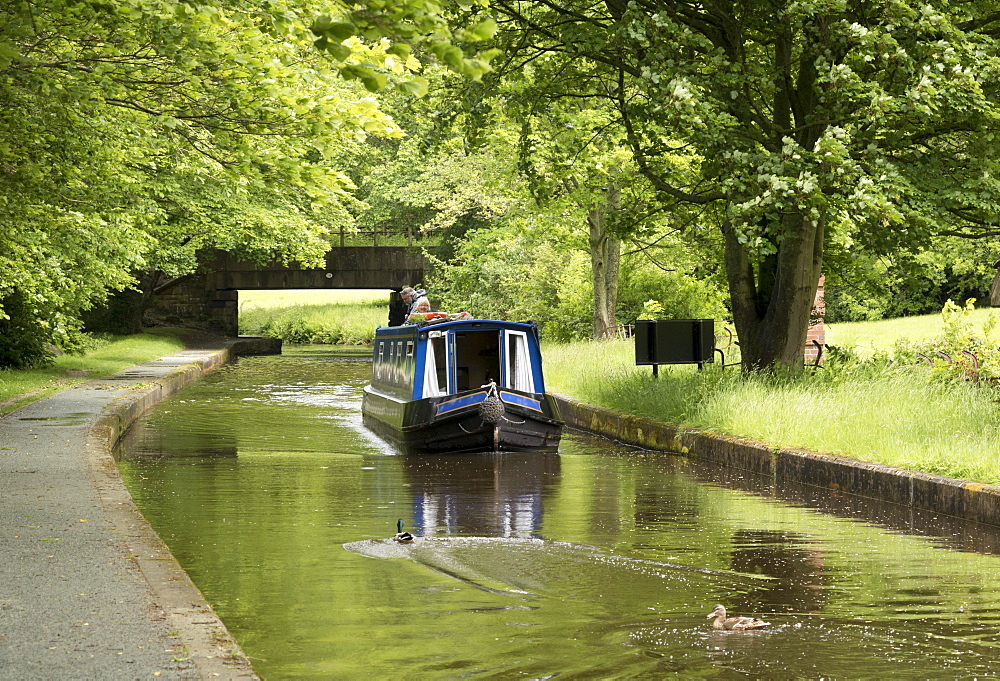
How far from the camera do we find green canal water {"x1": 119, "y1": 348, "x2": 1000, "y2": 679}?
6.59 metres

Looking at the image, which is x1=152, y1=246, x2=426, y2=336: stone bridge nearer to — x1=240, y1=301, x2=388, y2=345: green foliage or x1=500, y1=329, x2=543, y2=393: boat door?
x1=240, y1=301, x2=388, y2=345: green foliage

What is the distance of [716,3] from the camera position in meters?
16.8

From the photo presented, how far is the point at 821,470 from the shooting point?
43.2 ft

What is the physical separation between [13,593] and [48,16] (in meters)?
8.36

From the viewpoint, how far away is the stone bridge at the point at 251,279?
2228 inches

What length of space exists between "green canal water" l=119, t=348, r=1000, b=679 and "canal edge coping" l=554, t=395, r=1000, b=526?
8.7 inches

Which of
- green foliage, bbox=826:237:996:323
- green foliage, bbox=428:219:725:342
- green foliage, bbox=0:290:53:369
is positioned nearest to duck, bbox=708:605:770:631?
green foliage, bbox=428:219:725:342

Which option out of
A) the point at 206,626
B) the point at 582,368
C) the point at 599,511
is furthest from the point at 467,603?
the point at 582,368

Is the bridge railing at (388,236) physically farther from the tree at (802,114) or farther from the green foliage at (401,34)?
the green foliage at (401,34)

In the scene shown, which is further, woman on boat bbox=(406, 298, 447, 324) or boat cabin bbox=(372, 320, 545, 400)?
woman on boat bbox=(406, 298, 447, 324)

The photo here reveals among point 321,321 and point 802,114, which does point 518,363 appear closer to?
point 802,114

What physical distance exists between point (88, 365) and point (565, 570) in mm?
23955

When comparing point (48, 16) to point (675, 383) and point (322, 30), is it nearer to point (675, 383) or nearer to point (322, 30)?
point (322, 30)

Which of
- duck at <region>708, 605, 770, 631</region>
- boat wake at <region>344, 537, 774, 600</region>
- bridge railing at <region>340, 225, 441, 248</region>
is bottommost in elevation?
boat wake at <region>344, 537, 774, 600</region>
